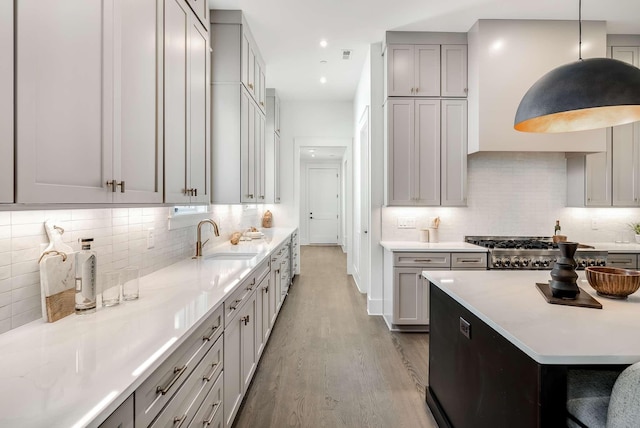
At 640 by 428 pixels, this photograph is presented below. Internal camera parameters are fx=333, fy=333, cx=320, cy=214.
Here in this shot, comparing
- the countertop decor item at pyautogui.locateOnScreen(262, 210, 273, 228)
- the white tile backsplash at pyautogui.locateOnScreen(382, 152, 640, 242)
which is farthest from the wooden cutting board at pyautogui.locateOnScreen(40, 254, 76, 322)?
the countertop decor item at pyautogui.locateOnScreen(262, 210, 273, 228)

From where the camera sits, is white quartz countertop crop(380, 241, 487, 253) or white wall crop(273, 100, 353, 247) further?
white wall crop(273, 100, 353, 247)

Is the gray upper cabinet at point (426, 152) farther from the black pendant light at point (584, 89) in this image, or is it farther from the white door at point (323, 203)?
the white door at point (323, 203)

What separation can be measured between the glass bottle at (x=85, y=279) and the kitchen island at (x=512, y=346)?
1585mm

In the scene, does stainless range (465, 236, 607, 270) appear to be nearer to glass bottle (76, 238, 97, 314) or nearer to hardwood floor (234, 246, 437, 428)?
hardwood floor (234, 246, 437, 428)

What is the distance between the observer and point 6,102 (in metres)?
0.82

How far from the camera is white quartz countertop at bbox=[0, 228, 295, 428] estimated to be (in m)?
0.72

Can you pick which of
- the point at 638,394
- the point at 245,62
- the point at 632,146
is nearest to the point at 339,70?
the point at 245,62

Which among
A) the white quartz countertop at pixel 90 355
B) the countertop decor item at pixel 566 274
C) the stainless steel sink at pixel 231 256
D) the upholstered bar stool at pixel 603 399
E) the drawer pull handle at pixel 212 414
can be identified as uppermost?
the countertop decor item at pixel 566 274

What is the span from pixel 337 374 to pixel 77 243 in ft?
6.54

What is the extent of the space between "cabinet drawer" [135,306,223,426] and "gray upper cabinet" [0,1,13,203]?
615mm

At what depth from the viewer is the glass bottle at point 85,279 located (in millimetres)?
1302

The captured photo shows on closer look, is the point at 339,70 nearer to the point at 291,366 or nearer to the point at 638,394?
the point at 291,366

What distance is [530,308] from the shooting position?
4.63 feet

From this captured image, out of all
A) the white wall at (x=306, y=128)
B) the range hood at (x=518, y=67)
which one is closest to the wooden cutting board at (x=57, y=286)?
the range hood at (x=518, y=67)
